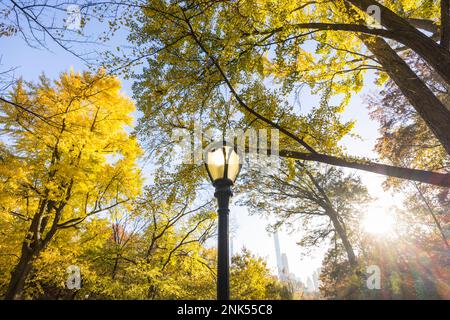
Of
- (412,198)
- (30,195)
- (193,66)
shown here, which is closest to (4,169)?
(30,195)

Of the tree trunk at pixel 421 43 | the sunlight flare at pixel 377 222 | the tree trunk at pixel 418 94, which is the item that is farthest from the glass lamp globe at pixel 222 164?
the sunlight flare at pixel 377 222

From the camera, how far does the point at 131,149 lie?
30.0ft

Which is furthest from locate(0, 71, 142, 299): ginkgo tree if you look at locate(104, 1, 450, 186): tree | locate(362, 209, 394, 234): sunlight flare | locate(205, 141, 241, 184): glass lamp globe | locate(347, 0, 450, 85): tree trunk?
locate(362, 209, 394, 234): sunlight flare

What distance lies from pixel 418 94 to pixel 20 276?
10.5 meters

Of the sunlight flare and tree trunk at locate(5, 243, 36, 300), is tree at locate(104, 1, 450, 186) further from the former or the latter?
the sunlight flare

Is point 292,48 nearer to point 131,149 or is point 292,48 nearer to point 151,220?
point 131,149

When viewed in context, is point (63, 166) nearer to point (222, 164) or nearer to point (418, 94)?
point (222, 164)

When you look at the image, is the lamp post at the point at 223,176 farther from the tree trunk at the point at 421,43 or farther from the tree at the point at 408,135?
the tree at the point at 408,135

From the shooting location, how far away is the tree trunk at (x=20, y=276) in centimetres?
700

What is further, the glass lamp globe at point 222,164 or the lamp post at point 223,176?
the glass lamp globe at point 222,164

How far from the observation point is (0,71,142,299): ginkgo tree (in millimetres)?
7199

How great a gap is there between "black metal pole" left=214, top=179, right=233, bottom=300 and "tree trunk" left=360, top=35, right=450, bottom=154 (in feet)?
13.5

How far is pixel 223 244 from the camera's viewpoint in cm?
265
